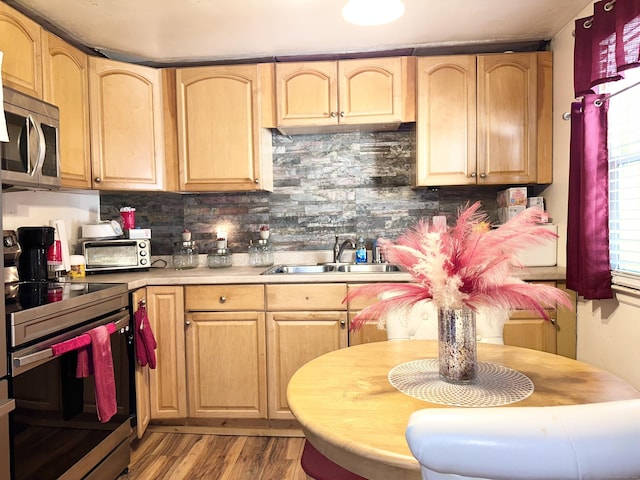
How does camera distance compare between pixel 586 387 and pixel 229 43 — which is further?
pixel 229 43

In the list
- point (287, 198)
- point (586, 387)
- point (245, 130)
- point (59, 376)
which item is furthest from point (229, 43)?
point (586, 387)

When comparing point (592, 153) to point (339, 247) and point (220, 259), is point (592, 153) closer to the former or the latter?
point (339, 247)

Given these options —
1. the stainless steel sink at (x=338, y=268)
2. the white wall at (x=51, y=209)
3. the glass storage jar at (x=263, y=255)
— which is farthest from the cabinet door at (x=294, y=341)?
the white wall at (x=51, y=209)

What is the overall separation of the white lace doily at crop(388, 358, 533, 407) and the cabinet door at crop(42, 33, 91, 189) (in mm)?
1999

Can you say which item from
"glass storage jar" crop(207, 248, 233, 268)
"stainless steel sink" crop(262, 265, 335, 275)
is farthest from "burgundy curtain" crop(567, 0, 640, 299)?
"glass storage jar" crop(207, 248, 233, 268)

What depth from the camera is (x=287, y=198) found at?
10.0ft

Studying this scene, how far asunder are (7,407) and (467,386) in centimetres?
144

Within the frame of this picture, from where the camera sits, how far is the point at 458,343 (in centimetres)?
116

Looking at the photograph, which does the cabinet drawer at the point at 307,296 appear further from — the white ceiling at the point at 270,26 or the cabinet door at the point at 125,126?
the white ceiling at the point at 270,26

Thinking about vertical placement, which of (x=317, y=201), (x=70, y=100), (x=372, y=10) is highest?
(x=372, y=10)

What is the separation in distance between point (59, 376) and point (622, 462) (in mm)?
1826

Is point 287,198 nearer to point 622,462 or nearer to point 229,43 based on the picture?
point 229,43

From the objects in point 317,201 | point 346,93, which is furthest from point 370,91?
point 317,201

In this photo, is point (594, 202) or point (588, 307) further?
point (588, 307)
